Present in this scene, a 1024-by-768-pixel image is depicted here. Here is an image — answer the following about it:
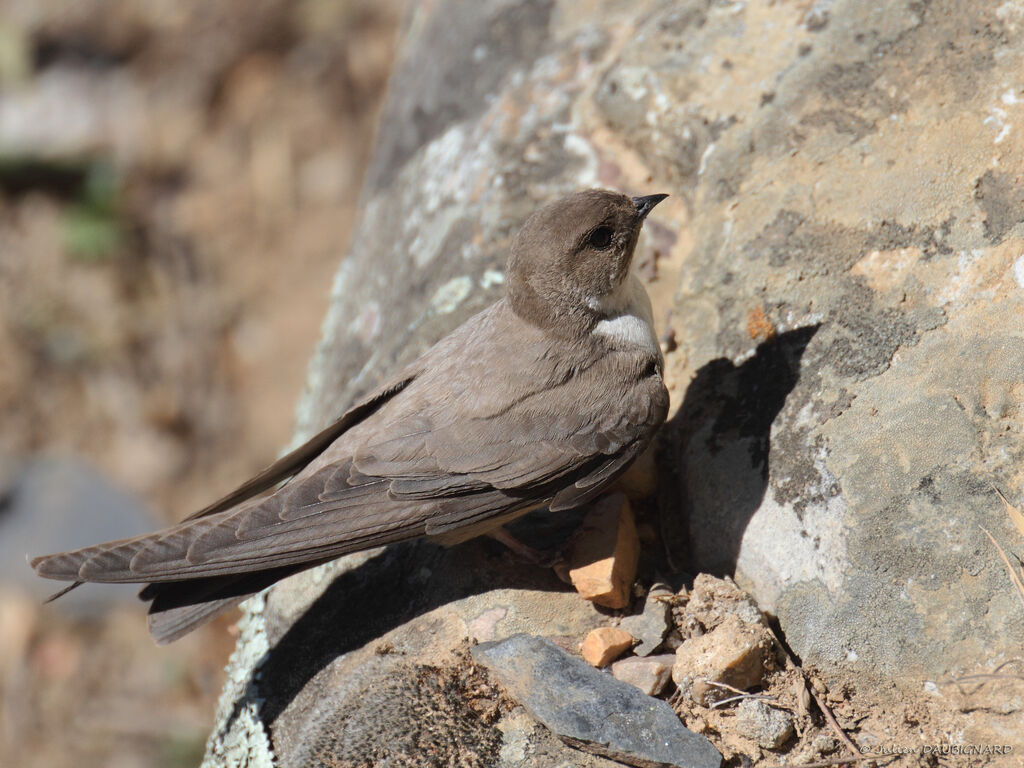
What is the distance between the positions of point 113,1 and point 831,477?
299 inches

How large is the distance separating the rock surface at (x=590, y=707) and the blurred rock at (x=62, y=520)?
4.26 metres

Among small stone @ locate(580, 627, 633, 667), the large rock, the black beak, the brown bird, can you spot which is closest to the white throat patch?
the brown bird

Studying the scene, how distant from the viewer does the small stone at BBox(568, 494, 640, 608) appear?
2930 millimetres

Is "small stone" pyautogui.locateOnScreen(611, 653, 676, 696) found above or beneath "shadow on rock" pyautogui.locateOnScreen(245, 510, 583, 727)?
beneath

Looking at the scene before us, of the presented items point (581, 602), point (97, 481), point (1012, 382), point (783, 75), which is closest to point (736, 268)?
point (783, 75)

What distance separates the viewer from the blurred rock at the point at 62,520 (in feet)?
20.6

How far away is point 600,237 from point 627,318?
31 centimetres

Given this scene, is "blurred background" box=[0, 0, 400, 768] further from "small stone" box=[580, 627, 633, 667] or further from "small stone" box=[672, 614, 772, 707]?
"small stone" box=[672, 614, 772, 707]

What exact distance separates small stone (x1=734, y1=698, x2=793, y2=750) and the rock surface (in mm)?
Result: 116

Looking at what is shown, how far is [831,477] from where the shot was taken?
2793 mm

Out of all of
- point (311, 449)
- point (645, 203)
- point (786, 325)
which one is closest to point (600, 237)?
point (645, 203)

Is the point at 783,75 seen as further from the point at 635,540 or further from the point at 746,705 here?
the point at 746,705

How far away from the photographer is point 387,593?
11.0 feet

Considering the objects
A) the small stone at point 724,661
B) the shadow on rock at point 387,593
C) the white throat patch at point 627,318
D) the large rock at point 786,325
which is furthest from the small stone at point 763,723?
the white throat patch at point 627,318
